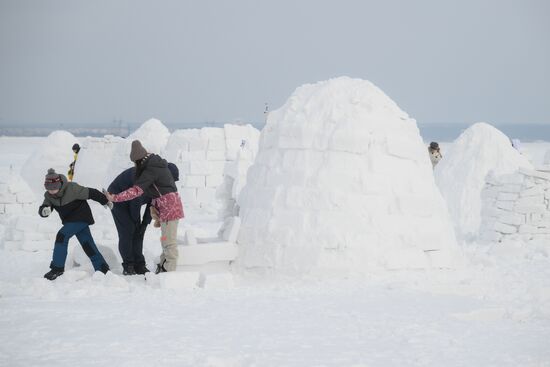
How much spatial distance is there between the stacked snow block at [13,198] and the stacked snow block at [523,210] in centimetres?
784

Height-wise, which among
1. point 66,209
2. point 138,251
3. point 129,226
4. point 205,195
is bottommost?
point 138,251

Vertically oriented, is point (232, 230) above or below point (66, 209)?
below

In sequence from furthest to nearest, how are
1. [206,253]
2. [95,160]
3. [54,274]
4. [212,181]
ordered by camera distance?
1. [95,160]
2. [212,181]
3. [206,253]
4. [54,274]

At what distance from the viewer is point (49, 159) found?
57.2ft

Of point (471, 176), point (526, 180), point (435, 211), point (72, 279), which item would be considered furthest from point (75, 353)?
point (471, 176)

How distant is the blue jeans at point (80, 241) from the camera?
6.02 meters

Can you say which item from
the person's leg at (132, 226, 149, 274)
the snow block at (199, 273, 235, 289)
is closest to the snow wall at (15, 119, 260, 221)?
the person's leg at (132, 226, 149, 274)

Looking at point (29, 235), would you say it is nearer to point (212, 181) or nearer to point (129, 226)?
point (129, 226)

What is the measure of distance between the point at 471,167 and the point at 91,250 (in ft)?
23.8

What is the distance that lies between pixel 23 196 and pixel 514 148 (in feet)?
28.7

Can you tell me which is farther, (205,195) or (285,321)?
A: (205,195)

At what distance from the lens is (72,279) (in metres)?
5.87

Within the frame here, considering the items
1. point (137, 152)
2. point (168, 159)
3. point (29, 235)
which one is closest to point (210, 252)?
point (137, 152)

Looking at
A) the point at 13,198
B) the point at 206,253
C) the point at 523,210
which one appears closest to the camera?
the point at 206,253
